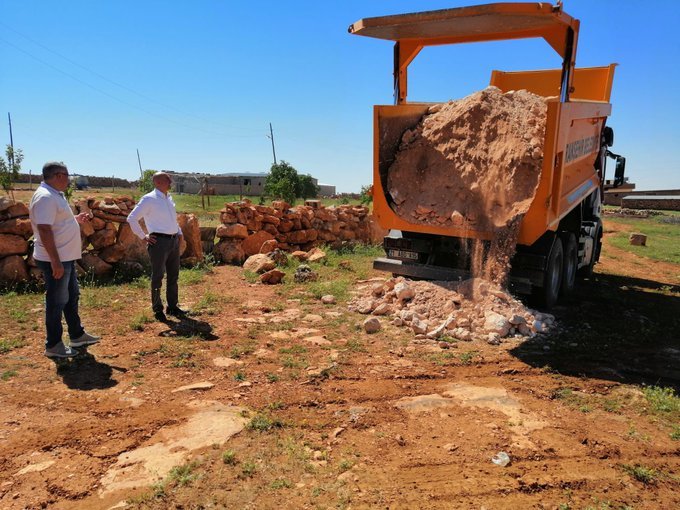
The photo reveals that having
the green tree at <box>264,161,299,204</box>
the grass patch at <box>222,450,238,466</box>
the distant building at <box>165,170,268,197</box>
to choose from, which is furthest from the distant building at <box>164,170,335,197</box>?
the grass patch at <box>222,450,238,466</box>

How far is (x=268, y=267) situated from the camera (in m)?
8.34

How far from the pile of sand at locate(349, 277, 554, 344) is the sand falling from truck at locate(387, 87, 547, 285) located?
0.28 m

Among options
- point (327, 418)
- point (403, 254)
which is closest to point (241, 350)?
point (327, 418)

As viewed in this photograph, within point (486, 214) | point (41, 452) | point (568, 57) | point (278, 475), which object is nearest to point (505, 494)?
point (278, 475)

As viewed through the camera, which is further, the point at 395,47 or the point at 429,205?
the point at 395,47

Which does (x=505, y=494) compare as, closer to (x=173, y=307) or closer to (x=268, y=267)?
(x=173, y=307)

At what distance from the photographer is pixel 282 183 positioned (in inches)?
1077

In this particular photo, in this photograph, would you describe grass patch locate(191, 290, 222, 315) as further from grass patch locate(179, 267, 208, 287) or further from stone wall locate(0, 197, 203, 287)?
stone wall locate(0, 197, 203, 287)

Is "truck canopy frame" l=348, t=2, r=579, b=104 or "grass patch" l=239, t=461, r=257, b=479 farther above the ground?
"truck canopy frame" l=348, t=2, r=579, b=104

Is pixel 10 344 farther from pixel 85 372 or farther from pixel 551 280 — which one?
pixel 551 280

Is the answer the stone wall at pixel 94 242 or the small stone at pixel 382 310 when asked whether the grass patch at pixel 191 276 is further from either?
the small stone at pixel 382 310

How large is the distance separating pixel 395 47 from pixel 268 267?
4.02m

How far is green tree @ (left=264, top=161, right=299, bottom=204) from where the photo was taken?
27344 mm

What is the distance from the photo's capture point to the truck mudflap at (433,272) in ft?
19.0
